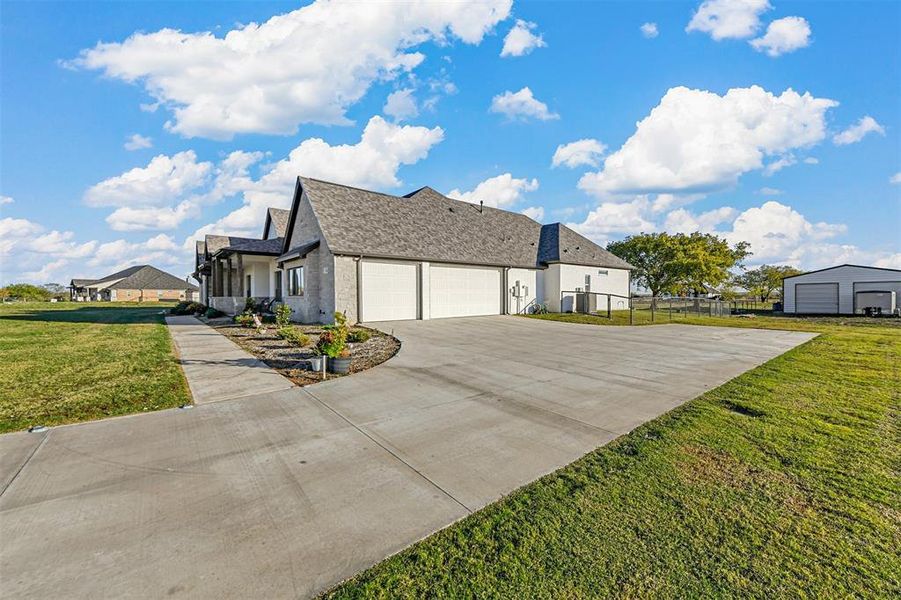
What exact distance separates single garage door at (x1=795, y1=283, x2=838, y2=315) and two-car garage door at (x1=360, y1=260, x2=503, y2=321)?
2904 cm

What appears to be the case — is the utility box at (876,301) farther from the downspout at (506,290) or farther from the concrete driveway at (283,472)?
the concrete driveway at (283,472)

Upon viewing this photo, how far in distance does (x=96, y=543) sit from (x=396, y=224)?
18.2m

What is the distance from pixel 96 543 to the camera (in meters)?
2.66

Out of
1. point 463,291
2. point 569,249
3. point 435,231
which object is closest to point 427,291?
point 463,291

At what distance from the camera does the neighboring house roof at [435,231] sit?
17719 mm

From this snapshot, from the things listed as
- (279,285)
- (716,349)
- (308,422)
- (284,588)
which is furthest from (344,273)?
(284,588)

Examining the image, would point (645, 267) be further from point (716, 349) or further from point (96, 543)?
point (96, 543)

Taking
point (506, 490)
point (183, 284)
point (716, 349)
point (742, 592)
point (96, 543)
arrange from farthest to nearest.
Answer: point (183, 284) → point (716, 349) → point (506, 490) → point (96, 543) → point (742, 592)

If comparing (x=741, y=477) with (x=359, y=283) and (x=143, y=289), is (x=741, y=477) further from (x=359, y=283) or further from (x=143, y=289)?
(x=143, y=289)

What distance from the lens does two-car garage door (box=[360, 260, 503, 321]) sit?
17.6 meters

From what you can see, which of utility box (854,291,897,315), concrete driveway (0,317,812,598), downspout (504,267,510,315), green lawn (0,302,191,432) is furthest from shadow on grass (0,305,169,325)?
utility box (854,291,897,315)

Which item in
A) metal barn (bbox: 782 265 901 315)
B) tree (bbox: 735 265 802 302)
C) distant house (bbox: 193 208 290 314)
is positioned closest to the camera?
distant house (bbox: 193 208 290 314)

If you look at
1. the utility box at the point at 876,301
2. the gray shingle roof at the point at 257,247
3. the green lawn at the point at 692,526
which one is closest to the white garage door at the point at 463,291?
the gray shingle roof at the point at 257,247

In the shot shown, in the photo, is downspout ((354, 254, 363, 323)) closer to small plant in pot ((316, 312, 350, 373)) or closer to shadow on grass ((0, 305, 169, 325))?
small plant in pot ((316, 312, 350, 373))
